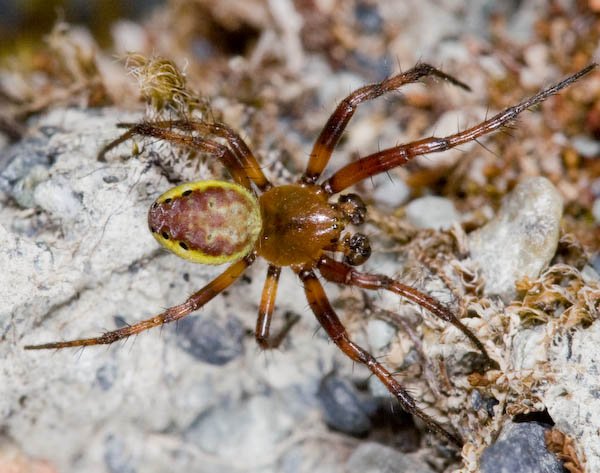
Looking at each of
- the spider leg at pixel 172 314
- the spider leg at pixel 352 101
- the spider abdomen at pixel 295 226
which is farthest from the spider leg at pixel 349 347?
the spider leg at pixel 352 101

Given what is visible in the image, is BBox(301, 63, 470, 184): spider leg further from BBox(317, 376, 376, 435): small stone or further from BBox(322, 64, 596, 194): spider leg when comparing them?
BBox(317, 376, 376, 435): small stone

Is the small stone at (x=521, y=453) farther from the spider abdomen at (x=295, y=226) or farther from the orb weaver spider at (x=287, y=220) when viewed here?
the spider abdomen at (x=295, y=226)

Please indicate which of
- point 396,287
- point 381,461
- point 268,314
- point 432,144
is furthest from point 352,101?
point 381,461

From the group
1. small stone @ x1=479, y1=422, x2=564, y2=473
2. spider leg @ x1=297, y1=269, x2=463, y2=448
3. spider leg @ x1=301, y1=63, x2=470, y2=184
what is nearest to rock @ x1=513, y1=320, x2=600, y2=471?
small stone @ x1=479, y1=422, x2=564, y2=473

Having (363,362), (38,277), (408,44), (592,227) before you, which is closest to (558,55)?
(408,44)

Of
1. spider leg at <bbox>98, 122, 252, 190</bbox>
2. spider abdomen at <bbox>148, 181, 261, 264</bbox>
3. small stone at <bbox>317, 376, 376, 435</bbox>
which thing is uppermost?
spider leg at <bbox>98, 122, 252, 190</bbox>

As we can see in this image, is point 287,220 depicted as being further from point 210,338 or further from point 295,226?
point 210,338
